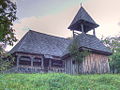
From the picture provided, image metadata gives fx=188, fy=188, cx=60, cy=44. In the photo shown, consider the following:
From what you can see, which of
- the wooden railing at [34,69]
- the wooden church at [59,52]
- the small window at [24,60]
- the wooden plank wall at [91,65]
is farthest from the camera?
the small window at [24,60]

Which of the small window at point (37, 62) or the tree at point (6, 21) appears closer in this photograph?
the tree at point (6, 21)

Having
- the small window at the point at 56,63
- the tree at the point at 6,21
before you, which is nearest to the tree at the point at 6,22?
the tree at the point at 6,21

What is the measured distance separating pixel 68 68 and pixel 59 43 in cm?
1307

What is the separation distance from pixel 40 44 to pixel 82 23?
10054 millimetres

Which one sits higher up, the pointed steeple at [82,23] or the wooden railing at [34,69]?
the pointed steeple at [82,23]

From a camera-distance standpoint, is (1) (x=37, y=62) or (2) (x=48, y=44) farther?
(2) (x=48, y=44)

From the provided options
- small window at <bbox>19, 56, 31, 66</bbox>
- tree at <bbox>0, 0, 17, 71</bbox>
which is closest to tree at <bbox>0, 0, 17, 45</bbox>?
tree at <bbox>0, 0, 17, 71</bbox>

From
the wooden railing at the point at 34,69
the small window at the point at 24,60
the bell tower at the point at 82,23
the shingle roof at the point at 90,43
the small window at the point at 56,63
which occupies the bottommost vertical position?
the wooden railing at the point at 34,69

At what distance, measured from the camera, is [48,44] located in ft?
117

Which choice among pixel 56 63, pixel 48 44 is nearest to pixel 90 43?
pixel 56 63

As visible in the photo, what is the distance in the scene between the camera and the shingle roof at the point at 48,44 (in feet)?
83.5

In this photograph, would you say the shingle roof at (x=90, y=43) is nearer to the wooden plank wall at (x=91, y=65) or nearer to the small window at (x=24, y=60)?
the wooden plank wall at (x=91, y=65)

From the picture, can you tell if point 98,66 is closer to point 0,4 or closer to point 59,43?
point 59,43

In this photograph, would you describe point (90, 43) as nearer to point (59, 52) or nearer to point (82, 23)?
point (82, 23)
